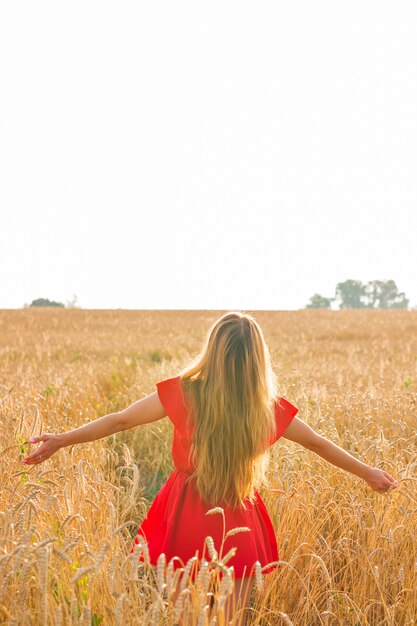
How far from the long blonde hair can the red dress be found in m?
0.08

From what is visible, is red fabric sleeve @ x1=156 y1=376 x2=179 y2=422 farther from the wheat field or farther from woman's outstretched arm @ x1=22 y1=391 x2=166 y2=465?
the wheat field

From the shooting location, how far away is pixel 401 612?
10.4 ft

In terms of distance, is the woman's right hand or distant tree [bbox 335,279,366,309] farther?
distant tree [bbox 335,279,366,309]

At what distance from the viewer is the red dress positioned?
115 inches

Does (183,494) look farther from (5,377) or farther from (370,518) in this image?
(5,377)

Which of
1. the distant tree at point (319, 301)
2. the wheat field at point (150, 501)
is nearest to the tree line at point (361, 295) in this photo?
the distant tree at point (319, 301)

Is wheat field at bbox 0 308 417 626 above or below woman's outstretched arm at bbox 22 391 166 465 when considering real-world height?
below

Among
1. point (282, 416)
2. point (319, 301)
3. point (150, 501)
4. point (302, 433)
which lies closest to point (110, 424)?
point (282, 416)

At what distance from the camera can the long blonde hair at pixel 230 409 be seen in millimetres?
2938

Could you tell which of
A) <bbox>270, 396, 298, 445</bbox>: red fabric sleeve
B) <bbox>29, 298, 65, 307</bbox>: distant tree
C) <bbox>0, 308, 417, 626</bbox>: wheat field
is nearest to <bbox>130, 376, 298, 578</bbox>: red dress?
<bbox>270, 396, 298, 445</bbox>: red fabric sleeve

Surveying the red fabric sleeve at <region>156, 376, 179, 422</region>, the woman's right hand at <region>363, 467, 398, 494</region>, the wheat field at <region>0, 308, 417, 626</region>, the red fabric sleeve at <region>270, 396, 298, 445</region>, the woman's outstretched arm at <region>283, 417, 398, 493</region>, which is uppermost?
the red fabric sleeve at <region>156, 376, 179, 422</region>

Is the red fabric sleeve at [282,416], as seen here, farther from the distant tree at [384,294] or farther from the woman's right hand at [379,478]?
the distant tree at [384,294]

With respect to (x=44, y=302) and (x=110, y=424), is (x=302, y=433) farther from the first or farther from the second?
(x=44, y=302)

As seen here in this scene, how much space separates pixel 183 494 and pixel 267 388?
61 cm
